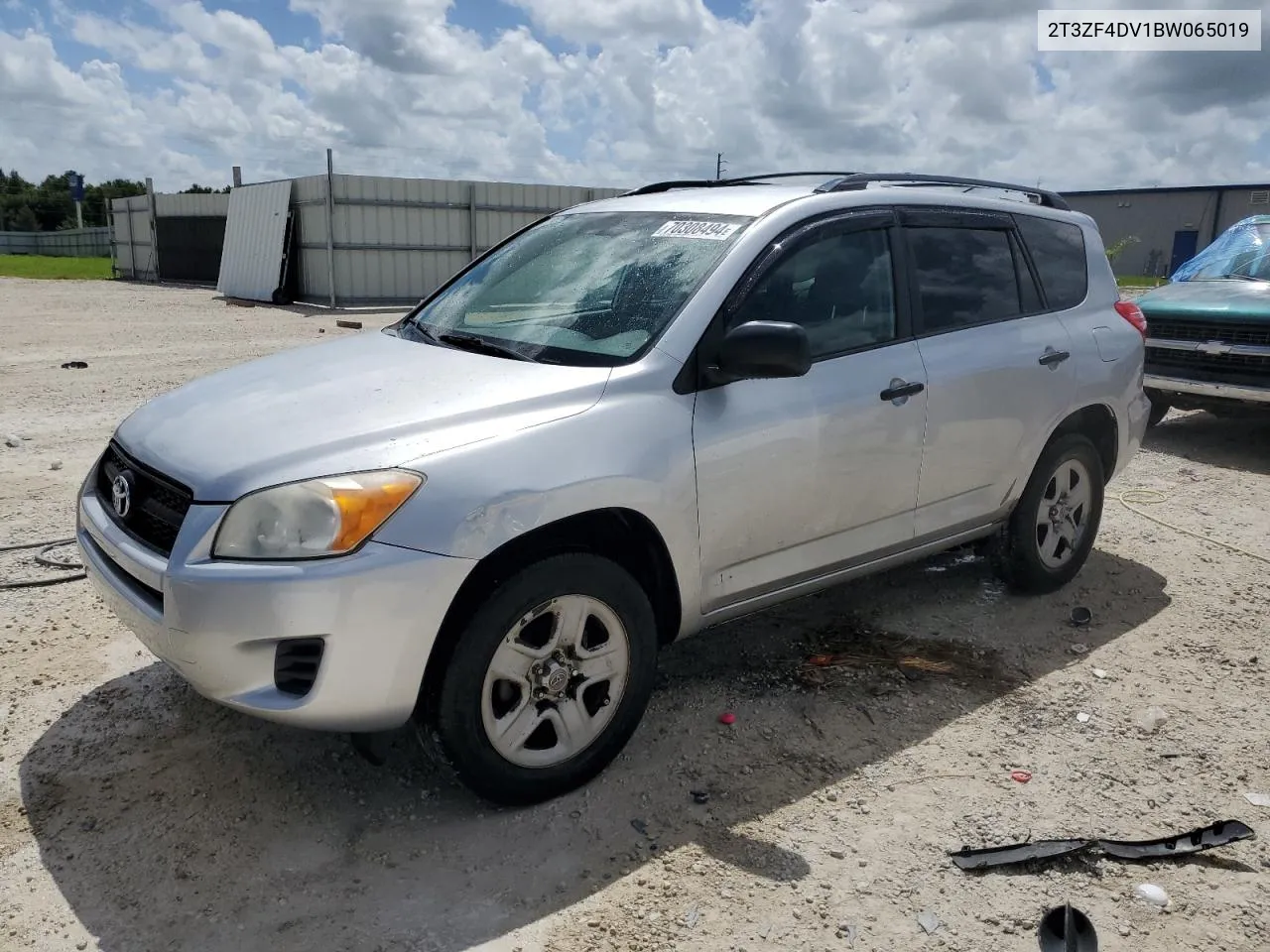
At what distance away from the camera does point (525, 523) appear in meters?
2.90

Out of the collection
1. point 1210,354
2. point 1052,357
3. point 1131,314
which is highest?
point 1131,314

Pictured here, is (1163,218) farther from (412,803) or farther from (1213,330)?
(412,803)

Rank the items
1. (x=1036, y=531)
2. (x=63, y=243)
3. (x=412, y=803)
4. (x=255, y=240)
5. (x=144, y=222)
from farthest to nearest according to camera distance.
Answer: (x=63, y=243)
(x=144, y=222)
(x=255, y=240)
(x=1036, y=531)
(x=412, y=803)

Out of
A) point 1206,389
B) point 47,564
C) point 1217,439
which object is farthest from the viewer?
point 1217,439

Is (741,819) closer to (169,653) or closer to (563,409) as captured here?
(563,409)

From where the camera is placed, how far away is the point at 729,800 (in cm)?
328

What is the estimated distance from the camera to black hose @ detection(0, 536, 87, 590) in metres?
4.76

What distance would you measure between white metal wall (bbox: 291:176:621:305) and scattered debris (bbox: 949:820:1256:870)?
21077mm

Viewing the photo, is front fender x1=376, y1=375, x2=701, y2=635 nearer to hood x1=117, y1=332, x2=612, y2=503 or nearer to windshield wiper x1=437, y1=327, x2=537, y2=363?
hood x1=117, y1=332, x2=612, y2=503

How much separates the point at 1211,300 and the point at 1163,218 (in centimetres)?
4107

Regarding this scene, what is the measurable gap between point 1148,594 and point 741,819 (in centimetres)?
304

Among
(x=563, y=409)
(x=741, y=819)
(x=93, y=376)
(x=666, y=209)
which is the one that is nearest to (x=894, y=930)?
(x=741, y=819)

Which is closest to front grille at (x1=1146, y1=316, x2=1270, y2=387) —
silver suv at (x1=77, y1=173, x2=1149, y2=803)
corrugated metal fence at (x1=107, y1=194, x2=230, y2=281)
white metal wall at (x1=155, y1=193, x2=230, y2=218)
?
silver suv at (x1=77, y1=173, x2=1149, y2=803)

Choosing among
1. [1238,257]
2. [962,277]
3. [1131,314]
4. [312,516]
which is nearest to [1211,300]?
[1238,257]
